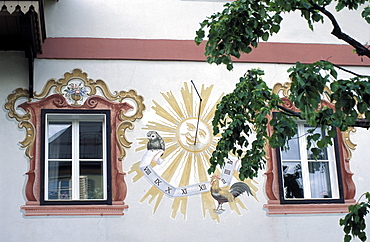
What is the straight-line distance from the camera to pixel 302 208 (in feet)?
31.6

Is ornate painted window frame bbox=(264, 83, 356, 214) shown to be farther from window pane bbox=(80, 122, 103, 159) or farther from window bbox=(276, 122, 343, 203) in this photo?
window pane bbox=(80, 122, 103, 159)

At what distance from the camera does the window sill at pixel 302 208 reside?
31.4ft

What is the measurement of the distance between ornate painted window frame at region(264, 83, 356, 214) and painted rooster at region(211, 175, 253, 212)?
1.01ft

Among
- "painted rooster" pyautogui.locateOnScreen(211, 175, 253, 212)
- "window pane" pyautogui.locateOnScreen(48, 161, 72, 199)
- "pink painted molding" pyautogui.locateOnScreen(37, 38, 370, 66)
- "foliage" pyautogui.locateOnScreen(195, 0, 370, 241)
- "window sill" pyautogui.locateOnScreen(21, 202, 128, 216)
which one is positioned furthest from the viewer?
"pink painted molding" pyautogui.locateOnScreen(37, 38, 370, 66)

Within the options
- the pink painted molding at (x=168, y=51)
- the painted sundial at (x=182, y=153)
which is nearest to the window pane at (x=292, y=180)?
the painted sundial at (x=182, y=153)

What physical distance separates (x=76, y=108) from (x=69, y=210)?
4.36 ft

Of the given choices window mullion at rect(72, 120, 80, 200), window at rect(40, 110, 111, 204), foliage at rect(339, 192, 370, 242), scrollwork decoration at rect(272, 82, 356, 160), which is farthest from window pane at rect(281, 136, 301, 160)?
foliage at rect(339, 192, 370, 242)

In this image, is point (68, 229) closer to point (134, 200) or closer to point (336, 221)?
point (134, 200)

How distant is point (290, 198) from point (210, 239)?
4.11 ft

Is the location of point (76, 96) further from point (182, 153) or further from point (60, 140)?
point (182, 153)

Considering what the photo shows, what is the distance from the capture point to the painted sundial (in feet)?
30.9

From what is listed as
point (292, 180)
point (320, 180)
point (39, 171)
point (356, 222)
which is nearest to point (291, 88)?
point (356, 222)

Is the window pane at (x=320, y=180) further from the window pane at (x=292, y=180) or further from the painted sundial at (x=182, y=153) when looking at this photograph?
the painted sundial at (x=182, y=153)

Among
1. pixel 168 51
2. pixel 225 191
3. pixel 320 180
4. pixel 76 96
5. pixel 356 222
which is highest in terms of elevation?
pixel 168 51
